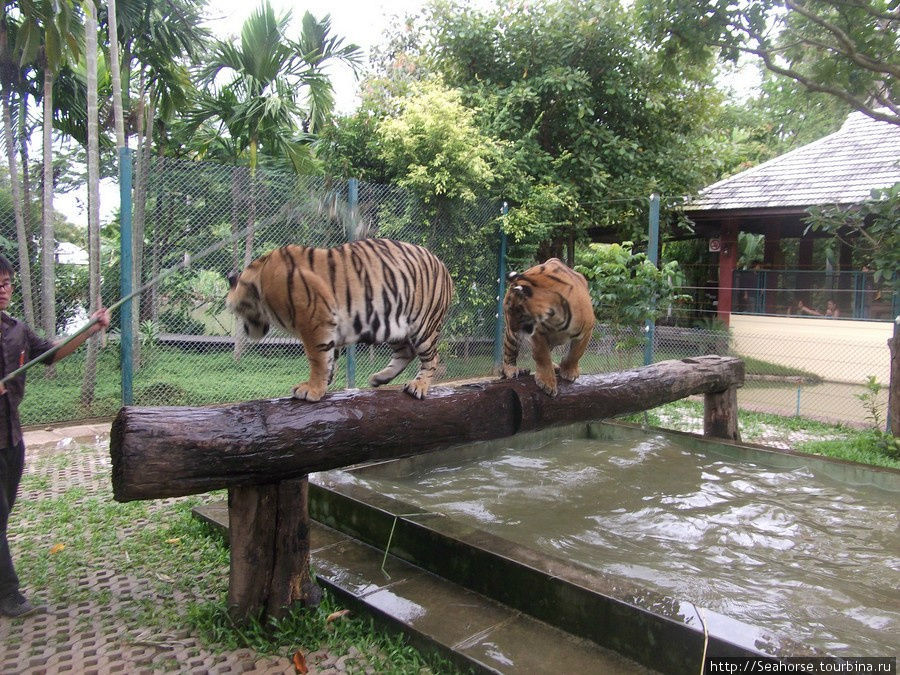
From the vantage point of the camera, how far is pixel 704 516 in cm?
475

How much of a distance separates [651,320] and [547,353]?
4.64 meters

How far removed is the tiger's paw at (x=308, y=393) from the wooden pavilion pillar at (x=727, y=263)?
1261 centimetres

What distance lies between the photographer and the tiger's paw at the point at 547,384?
4.37 m

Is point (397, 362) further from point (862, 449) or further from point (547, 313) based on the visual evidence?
point (862, 449)

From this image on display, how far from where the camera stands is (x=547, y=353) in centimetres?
431

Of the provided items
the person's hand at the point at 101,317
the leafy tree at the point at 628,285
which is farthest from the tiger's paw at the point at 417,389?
the leafy tree at the point at 628,285

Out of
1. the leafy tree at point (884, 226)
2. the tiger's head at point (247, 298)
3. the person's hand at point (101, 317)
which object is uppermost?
the leafy tree at point (884, 226)

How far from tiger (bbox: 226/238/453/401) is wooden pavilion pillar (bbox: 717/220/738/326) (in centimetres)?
Answer: 1179

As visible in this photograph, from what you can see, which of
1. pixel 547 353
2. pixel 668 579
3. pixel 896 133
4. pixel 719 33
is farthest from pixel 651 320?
pixel 896 133

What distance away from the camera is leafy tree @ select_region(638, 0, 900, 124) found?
6.93 meters

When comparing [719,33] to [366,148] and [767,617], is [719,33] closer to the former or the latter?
[366,148]

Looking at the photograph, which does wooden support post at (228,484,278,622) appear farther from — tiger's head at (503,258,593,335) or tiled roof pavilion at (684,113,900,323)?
tiled roof pavilion at (684,113,900,323)

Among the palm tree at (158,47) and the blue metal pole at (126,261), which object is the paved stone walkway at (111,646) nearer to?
the blue metal pole at (126,261)

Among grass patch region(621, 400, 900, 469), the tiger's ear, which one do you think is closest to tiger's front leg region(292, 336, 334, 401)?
the tiger's ear
